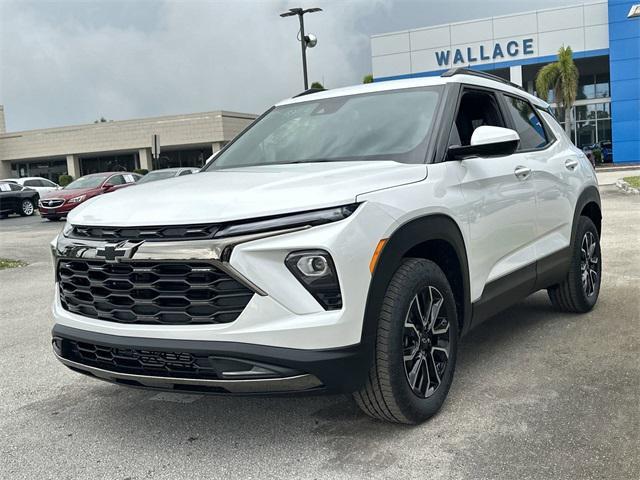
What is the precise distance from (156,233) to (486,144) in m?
1.83

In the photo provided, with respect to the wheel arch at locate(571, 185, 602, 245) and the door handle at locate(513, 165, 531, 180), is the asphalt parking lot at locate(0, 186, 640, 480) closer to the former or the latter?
the wheel arch at locate(571, 185, 602, 245)

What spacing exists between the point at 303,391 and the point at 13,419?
6.53 ft

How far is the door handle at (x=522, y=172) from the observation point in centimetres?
422

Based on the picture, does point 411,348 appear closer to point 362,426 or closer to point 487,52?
point 362,426

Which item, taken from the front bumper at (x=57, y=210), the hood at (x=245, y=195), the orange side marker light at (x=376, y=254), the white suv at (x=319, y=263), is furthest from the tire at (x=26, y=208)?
the orange side marker light at (x=376, y=254)

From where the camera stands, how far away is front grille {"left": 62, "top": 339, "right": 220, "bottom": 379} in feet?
9.26

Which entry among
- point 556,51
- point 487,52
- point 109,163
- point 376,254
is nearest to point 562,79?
point 556,51

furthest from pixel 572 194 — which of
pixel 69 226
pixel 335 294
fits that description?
pixel 69 226

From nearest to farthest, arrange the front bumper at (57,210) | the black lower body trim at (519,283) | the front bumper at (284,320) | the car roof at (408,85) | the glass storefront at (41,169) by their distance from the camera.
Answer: the front bumper at (284,320) → the black lower body trim at (519,283) → the car roof at (408,85) → the front bumper at (57,210) → the glass storefront at (41,169)

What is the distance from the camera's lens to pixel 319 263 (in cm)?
275

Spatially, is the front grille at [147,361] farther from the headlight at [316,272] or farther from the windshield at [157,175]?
the windshield at [157,175]

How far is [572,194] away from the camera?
5062mm

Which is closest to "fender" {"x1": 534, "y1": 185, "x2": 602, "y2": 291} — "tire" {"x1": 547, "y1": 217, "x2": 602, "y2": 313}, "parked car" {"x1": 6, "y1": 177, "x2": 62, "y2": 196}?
"tire" {"x1": 547, "y1": 217, "x2": 602, "y2": 313}

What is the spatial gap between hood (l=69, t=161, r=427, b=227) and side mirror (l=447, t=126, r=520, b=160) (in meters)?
0.29
